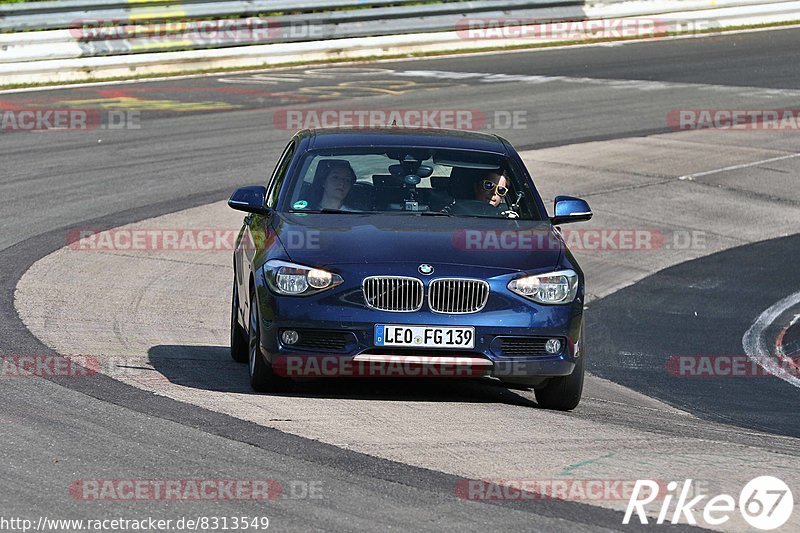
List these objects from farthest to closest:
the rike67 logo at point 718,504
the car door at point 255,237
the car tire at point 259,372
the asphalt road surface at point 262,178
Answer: the car door at point 255,237, the car tire at point 259,372, the asphalt road surface at point 262,178, the rike67 logo at point 718,504

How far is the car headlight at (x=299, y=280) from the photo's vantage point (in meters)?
8.09

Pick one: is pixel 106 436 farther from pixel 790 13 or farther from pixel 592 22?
pixel 790 13

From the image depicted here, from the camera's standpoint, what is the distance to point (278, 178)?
9.91m

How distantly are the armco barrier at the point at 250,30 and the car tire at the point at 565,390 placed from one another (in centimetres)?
1825

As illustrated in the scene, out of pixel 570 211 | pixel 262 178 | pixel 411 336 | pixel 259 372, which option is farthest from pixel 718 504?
pixel 262 178

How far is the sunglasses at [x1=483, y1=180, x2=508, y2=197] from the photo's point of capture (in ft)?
30.8

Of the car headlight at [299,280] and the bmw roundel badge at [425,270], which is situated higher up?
the bmw roundel badge at [425,270]

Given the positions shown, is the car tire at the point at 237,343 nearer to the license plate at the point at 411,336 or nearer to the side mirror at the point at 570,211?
the license plate at the point at 411,336

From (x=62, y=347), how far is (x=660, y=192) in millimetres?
10464

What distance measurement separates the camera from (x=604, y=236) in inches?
652

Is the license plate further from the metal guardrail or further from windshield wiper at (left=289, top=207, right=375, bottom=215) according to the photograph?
the metal guardrail

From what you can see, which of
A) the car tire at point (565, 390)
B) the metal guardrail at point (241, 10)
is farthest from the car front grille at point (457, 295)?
the metal guardrail at point (241, 10)

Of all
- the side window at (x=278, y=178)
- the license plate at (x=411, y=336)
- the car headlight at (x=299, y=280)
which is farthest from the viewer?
the side window at (x=278, y=178)

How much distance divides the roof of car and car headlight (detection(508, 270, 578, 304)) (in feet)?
5.38
